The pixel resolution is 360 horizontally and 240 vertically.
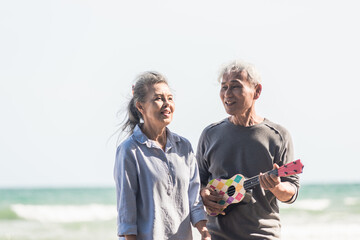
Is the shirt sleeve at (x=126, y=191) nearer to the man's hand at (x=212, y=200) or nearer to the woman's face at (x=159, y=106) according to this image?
the woman's face at (x=159, y=106)

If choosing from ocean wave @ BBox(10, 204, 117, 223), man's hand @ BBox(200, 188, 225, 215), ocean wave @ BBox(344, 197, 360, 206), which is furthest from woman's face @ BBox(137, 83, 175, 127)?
ocean wave @ BBox(344, 197, 360, 206)

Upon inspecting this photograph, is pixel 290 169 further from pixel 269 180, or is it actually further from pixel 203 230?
pixel 203 230

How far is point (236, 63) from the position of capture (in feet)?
10.9

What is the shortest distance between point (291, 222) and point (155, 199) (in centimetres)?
965

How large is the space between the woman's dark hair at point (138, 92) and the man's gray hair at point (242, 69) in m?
0.40

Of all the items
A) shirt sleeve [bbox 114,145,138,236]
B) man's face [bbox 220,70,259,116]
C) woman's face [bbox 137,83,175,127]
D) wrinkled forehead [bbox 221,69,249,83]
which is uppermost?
wrinkled forehead [bbox 221,69,249,83]

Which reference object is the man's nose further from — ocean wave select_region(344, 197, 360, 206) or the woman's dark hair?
ocean wave select_region(344, 197, 360, 206)

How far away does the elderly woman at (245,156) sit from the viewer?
327 cm

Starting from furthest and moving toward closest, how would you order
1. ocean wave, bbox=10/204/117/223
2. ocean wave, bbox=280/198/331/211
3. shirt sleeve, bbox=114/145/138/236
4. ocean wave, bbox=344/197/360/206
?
1. ocean wave, bbox=344/197/360/206
2. ocean wave, bbox=280/198/331/211
3. ocean wave, bbox=10/204/117/223
4. shirt sleeve, bbox=114/145/138/236

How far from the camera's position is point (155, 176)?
2.95 meters

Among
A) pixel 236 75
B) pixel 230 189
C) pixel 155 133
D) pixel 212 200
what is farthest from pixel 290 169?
pixel 155 133

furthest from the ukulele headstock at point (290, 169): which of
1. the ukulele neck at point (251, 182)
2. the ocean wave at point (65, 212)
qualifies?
the ocean wave at point (65, 212)

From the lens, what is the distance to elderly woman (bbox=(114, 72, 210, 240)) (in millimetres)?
2910

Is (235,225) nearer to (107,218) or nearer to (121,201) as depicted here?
(121,201)
